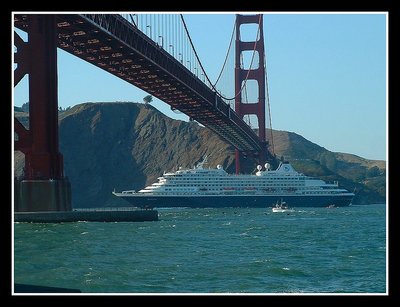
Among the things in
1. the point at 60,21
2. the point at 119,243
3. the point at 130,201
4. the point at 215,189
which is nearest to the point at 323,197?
the point at 215,189

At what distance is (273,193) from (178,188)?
8.34m

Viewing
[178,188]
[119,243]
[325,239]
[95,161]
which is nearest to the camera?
[119,243]

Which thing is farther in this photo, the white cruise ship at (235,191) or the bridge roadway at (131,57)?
the white cruise ship at (235,191)

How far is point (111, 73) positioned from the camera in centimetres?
3569

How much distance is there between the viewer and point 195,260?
57.6ft

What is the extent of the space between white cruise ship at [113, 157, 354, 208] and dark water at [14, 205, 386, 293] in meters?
39.4

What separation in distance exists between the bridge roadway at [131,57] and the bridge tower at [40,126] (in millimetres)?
1072

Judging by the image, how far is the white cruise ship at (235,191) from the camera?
218ft

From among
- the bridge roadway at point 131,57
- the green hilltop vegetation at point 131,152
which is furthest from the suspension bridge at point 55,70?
the green hilltop vegetation at point 131,152

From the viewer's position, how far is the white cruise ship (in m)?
66.5

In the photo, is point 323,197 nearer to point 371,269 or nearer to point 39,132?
point 39,132

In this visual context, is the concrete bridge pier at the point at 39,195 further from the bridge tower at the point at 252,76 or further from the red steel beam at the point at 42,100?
the bridge tower at the point at 252,76

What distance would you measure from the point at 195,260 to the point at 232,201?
50295mm

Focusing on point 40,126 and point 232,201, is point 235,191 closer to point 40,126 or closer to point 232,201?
point 232,201
